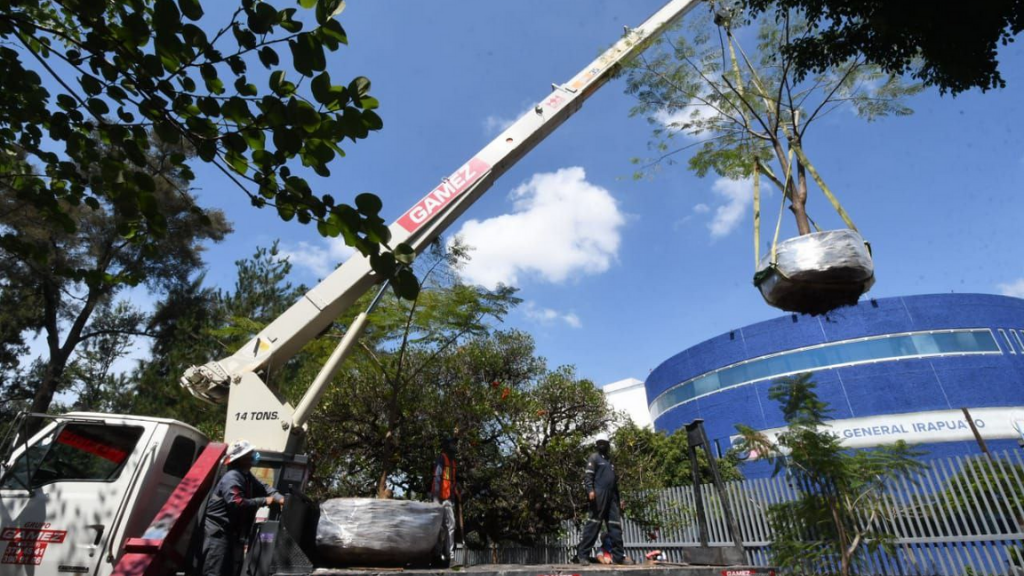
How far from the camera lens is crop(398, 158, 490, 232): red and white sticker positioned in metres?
7.28

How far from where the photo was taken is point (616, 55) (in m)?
9.02

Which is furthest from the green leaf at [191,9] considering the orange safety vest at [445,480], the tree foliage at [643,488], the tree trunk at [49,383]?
the tree trunk at [49,383]

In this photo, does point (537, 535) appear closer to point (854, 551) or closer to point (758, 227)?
point (854, 551)

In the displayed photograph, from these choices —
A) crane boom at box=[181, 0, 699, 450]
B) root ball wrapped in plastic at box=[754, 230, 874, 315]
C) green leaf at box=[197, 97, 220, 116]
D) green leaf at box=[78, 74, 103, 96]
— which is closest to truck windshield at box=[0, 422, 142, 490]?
crane boom at box=[181, 0, 699, 450]

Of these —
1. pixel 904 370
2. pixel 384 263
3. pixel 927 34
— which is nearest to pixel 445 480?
pixel 384 263

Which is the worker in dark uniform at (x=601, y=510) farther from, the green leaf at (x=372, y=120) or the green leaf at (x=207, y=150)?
the green leaf at (x=207, y=150)

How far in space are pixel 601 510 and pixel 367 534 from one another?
2732 mm

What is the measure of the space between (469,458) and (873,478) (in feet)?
27.1

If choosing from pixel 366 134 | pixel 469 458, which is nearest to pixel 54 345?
pixel 469 458

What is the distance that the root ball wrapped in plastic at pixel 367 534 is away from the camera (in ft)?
12.5

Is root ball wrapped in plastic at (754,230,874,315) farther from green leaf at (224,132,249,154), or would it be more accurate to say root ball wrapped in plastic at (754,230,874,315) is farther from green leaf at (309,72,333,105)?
green leaf at (224,132,249,154)

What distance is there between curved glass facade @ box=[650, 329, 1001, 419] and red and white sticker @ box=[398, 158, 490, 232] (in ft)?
91.2

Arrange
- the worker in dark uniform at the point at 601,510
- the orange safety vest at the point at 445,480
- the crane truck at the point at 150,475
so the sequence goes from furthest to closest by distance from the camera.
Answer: the orange safety vest at the point at 445,480 < the worker in dark uniform at the point at 601,510 < the crane truck at the point at 150,475

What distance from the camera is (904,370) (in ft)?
92.2
